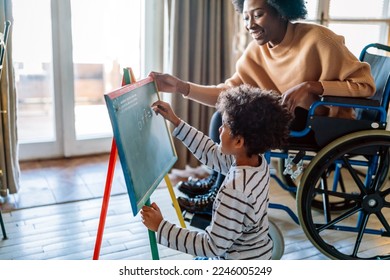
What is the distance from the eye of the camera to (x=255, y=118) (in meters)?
1.11

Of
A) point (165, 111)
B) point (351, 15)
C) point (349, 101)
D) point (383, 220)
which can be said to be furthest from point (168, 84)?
point (351, 15)

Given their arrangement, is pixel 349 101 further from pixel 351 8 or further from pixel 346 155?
pixel 351 8

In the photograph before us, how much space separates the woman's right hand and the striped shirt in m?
0.53

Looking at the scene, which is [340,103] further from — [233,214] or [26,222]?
[26,222]

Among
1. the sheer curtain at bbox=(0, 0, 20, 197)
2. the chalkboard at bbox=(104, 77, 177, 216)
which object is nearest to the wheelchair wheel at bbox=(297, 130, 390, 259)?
the chalkboard at bbox=(104, 77, 177, 216)

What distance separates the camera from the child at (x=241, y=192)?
107cm

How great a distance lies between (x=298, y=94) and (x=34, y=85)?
2798 millimetres

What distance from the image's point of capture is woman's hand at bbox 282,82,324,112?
151 centimetres

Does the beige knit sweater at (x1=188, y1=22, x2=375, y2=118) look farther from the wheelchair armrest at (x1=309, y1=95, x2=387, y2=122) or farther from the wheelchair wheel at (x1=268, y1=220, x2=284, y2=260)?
the wheelchair wheel at (x1=268, y1=220, x2=284, y2=260)

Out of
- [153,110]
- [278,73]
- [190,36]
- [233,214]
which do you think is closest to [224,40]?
[190,36]

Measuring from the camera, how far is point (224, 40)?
8.55 ft

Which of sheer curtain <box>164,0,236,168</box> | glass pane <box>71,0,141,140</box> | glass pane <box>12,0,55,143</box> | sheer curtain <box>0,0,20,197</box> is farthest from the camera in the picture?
glass pane <box>71,0,141,140</box>

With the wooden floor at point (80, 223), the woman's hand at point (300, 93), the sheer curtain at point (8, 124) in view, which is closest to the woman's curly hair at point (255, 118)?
the woman's hand at point (300, 93)

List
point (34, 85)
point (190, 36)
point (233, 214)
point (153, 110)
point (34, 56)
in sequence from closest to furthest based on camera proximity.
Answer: point (233, 214) < point (153, 110) < point (190, 36) < point (34, 56) < point (34, 85)
